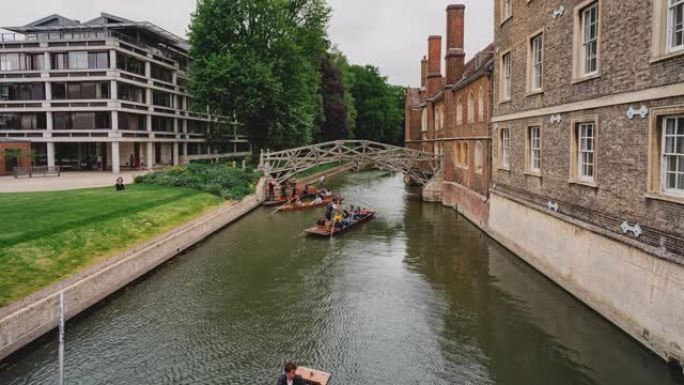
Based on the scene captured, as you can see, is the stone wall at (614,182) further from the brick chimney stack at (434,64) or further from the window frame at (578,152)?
the brick chimney stack at (434,64)

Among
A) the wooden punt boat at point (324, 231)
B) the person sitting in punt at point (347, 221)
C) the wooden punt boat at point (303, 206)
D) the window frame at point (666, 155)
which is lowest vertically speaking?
the wooden punt boat at point (324, 231)

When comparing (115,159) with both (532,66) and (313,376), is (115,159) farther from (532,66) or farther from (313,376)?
(313,376)

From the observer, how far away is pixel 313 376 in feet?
27.2

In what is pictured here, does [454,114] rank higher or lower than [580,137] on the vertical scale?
higher

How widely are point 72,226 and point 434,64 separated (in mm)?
27506

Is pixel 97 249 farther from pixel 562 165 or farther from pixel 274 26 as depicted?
pixel 274 26

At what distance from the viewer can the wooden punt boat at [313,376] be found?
319 inches

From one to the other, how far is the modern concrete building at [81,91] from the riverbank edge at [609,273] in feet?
93.6

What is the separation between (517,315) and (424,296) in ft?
7.91

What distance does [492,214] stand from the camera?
19922 mm

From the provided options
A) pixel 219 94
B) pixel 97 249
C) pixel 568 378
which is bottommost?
pixel 568 378

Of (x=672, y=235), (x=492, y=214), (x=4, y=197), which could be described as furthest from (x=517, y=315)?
(x=4, y=197)

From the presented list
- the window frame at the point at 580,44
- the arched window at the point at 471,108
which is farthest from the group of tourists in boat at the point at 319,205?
the window frame at the point at 580,44

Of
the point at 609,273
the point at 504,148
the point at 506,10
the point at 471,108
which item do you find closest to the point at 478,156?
the point at 471,108
